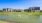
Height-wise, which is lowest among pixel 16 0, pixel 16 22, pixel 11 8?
pixel 16 22

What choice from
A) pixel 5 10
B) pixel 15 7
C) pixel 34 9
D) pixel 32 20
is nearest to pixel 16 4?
pixel 15 7

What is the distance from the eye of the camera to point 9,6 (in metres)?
2.08

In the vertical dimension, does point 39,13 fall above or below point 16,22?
above

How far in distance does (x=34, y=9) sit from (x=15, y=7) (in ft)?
1.76

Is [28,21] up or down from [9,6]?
down

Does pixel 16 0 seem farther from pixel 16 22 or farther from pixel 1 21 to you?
pixel 1 21

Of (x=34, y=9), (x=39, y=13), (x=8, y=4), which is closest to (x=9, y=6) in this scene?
(x=8, y=4)

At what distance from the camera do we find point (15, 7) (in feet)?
6.82

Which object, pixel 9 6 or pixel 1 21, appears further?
pixel 1 21

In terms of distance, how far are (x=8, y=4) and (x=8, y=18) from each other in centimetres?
42

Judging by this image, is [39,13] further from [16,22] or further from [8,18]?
[8,18]

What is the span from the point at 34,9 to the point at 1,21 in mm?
1065

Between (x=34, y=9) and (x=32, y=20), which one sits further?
(x=32, y=20)

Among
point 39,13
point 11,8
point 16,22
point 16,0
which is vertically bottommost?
point 16,22
